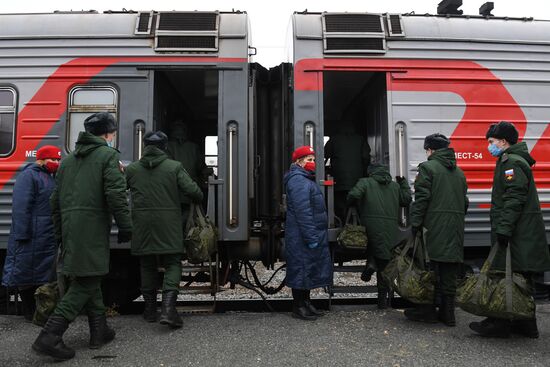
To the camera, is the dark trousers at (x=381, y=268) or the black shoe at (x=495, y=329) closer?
the black shoe at (x=495, y=329)

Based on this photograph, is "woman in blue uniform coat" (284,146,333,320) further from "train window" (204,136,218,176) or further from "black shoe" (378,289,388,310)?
"train window" (204,136,218,176)

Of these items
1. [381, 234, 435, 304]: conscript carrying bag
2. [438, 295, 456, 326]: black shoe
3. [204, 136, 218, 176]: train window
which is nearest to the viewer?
[381, 234, 435, 304]: conscript carrying bag

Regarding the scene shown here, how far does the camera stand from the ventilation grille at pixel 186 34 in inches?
196

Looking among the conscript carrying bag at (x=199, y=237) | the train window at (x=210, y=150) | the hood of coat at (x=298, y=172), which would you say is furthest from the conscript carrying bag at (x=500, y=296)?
the train window at (x=210, y=150)

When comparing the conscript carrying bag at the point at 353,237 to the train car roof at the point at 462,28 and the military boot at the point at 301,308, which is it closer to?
the military boot at the point at 301,308

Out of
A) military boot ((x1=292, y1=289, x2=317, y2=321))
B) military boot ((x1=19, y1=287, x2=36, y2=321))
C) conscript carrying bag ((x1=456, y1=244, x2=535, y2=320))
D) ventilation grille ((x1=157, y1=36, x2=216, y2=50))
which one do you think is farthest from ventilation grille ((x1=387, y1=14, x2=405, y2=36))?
military boot ((x1=19, y1=287, x2=36, y2=321))

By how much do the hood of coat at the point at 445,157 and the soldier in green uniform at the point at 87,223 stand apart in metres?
3.02

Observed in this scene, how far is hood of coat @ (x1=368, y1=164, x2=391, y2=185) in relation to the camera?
15.9ft

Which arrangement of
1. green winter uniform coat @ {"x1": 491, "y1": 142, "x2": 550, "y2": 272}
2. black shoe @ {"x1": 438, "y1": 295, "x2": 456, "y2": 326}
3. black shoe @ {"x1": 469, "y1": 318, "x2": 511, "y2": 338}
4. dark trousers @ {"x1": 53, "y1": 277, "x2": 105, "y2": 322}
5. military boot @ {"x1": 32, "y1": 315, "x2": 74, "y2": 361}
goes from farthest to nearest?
black shoe @ {"x1": 438, "y1": 295, "x2": 456, "y2": 326} → black shoe @ {"x1": 469, "y1": 318, "x2": 511, "y2": 338} → green winter uniform coat @ {"x1": 491, "y1": 142, "x2": 550, "y2": 272} → dark trousers @ {"x1": 53, "y1": 277, "x2": 105, "y2": 322} → military boot @ {"x1": 32, "y1": 315, "x2": 74, "y2": 361}

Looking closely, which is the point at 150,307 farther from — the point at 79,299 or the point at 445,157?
the point at 445,157

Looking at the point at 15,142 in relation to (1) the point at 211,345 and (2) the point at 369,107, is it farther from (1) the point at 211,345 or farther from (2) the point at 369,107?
(2) the point at 369,107

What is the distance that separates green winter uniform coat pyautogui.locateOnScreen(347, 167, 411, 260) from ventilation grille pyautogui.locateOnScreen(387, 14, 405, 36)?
5.43 ft

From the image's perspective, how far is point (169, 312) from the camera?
159 inches

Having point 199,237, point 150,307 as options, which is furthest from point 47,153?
point 150,307
